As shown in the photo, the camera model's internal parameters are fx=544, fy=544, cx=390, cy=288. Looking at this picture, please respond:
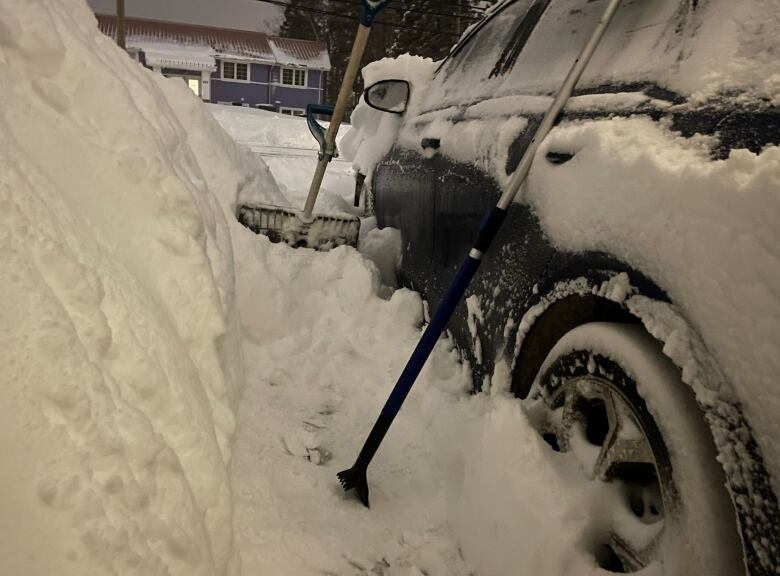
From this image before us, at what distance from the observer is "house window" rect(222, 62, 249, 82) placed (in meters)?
28.9

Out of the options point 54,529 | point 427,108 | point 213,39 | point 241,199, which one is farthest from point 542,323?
point 213,39

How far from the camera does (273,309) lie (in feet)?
9.93

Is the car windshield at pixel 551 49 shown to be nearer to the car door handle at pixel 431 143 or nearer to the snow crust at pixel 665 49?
the snow crust at pixel 665 49

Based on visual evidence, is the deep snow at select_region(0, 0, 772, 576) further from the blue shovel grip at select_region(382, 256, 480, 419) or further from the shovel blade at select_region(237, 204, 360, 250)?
the shovel blade at select_region(237, 204, 360, 250)

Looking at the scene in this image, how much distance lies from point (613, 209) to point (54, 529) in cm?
136

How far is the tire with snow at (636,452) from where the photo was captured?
1056 millimetres

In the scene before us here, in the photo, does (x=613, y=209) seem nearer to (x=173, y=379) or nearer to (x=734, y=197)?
(x=734, y=197)

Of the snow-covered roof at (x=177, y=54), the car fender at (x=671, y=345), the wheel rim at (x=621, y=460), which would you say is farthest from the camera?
the snow-covered roof at (x=177, y=54)

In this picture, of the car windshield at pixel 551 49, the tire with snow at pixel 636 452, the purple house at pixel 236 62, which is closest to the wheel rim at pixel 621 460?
the tire with snow at pixel 636 452

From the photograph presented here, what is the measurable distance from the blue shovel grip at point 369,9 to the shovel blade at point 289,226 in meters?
1.25

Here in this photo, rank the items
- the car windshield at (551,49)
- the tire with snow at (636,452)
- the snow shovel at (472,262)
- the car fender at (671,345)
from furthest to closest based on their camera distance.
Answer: the snow shovel at (472,262), the car windshield at (551,49), the tire with snow at (636,452), the car fender at (671,345)

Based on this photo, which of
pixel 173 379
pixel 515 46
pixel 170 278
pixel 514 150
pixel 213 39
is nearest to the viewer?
pixel 173 379

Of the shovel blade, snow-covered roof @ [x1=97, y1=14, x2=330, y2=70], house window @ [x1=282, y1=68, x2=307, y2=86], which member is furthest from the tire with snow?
house window @ [x1=282, y1=68, x2=307, y2=86]

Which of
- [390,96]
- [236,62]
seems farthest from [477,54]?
[236,62]
